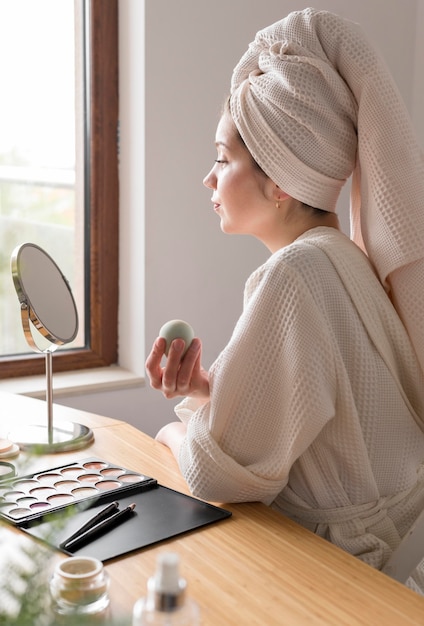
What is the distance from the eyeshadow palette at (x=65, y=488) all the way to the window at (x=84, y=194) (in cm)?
115

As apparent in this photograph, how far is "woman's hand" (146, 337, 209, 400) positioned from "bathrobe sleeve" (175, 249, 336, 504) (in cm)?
8

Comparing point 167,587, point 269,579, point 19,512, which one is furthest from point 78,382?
point 167,587

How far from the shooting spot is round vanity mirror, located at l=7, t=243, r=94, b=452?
1467 millimetres

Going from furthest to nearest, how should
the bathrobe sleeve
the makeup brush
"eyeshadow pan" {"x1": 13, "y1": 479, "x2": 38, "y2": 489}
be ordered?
"eyeshadow pan" {"x1": 13, "y1": 479, "x2": 38, "y2": 489} < the bathrobe sleeve < the makeup brush

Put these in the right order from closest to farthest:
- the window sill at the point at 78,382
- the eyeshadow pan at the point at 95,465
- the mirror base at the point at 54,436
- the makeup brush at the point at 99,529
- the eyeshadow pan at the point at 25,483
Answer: the makeup brush at the point at 99,529 < the eyeshadow pan at the point at 25,483 < the eyeshadow pan at the point at 95,465 < the mirror base at the point at 54,436 < the window sill at the point at 78,382

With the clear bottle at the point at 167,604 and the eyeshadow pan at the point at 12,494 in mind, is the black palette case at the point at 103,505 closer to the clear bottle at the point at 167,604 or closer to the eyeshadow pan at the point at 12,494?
the eyeshadow pan at the point at 12,494

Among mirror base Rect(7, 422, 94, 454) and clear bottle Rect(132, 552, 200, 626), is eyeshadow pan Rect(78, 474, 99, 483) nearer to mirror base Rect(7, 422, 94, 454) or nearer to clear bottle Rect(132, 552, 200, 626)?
mirror base Rect(7, 422, 94, 454)

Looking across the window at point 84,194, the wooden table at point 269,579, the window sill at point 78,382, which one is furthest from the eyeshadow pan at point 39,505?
the window at point 84,194

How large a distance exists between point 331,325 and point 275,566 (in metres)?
0.36

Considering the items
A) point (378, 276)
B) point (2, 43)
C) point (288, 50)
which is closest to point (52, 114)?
point (2, 43)

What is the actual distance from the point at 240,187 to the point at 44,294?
1.42ft

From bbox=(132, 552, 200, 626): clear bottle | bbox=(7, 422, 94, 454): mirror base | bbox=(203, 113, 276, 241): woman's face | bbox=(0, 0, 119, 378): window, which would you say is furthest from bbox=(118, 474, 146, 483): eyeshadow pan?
bbox=(0, 0, 119, 378): window

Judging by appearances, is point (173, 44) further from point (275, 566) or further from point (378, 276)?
point (275, 566)

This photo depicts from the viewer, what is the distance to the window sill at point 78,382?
2.31 metres
